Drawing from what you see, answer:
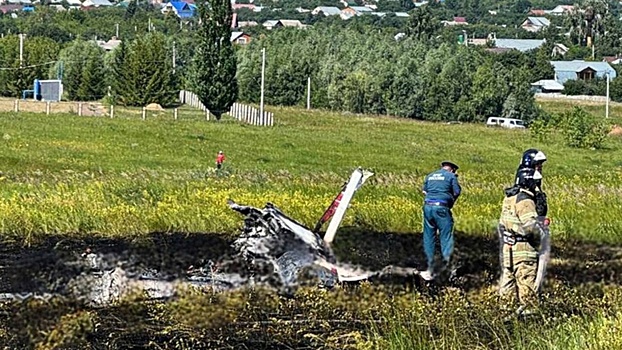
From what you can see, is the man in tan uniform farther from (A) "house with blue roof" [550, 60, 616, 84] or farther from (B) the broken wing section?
(A) "house with blue roof" [550, 60, 616, 84]

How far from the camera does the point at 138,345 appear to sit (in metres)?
9.75

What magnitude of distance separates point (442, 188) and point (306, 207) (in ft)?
22.5

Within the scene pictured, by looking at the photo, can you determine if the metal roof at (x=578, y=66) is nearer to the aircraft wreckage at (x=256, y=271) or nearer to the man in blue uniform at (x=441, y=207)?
the man in blue uniform at (x=441, y=207)

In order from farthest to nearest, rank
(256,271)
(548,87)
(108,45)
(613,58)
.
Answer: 1. (613,58)
2. (108,45)
3. (548,87)
4. (256,271)

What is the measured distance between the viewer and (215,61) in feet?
217

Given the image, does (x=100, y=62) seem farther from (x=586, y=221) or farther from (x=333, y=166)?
(x=586, y=221)

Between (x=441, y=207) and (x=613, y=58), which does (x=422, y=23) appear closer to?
(x=613, y=58)

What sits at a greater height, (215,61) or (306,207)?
(215,61)

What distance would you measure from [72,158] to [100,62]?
56462mm

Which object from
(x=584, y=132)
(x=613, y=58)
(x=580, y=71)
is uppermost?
(x=613, y=58)

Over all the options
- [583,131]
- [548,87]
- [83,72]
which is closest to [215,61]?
[83,72]

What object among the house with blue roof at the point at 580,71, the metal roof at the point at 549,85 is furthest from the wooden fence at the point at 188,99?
the house with blue roof at the point at 580,71

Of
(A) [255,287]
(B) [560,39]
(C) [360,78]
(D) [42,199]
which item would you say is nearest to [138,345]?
(A) [255,287]

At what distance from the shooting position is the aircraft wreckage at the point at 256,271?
12094 mm
